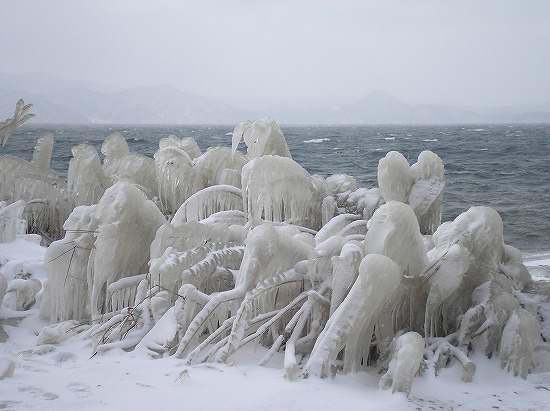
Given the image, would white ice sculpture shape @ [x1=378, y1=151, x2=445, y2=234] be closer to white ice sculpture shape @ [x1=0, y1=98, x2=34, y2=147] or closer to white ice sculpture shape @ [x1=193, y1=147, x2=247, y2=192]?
white ice sculpture shape @ [x1=193, y1=147, x2=247, y2=192]

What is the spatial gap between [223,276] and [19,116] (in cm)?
826

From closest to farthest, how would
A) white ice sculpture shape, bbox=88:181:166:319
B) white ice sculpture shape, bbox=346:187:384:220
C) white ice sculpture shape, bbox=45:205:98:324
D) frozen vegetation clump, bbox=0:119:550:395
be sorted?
frozen vegetation clump, bbox=0:119:550:395, white ice sculpture shape, bbox=88:181:166:319, white ice sculpture shape, bbox=45:205:98:324, white ice sculpture shape, bbox=346:187:384:220

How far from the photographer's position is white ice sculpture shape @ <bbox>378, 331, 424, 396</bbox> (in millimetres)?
4027

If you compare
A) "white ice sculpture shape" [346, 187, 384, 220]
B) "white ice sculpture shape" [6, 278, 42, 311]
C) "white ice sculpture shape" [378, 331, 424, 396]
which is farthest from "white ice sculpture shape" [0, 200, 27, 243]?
"white ice sculpture shape" [378, 331, 424, 396]

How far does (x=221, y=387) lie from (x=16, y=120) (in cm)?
974

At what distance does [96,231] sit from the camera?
597 centimetres

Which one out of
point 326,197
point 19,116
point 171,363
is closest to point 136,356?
point 171,363

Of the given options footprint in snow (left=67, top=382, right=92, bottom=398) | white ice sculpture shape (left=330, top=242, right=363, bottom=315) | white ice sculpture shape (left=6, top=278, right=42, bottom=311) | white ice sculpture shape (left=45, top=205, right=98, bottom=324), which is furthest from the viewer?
white ice sculpture shape (left=6, top=278, right=42, bottom=311)

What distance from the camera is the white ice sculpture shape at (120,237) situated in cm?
575

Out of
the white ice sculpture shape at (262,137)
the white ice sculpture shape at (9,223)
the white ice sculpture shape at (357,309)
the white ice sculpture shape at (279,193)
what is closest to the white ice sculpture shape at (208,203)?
the white ice sculpture shape at (262,137)

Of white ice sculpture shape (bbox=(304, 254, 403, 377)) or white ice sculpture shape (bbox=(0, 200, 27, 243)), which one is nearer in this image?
white ice sculpture shape (bbox=(304, 254, 403, 377))

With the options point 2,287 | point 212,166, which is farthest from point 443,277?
point 212,166

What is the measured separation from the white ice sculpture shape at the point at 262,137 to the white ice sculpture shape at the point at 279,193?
39.4 inches

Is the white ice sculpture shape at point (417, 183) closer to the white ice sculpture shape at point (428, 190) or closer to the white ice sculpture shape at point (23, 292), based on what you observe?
the white ice sculpture shape at point (428, 190)
